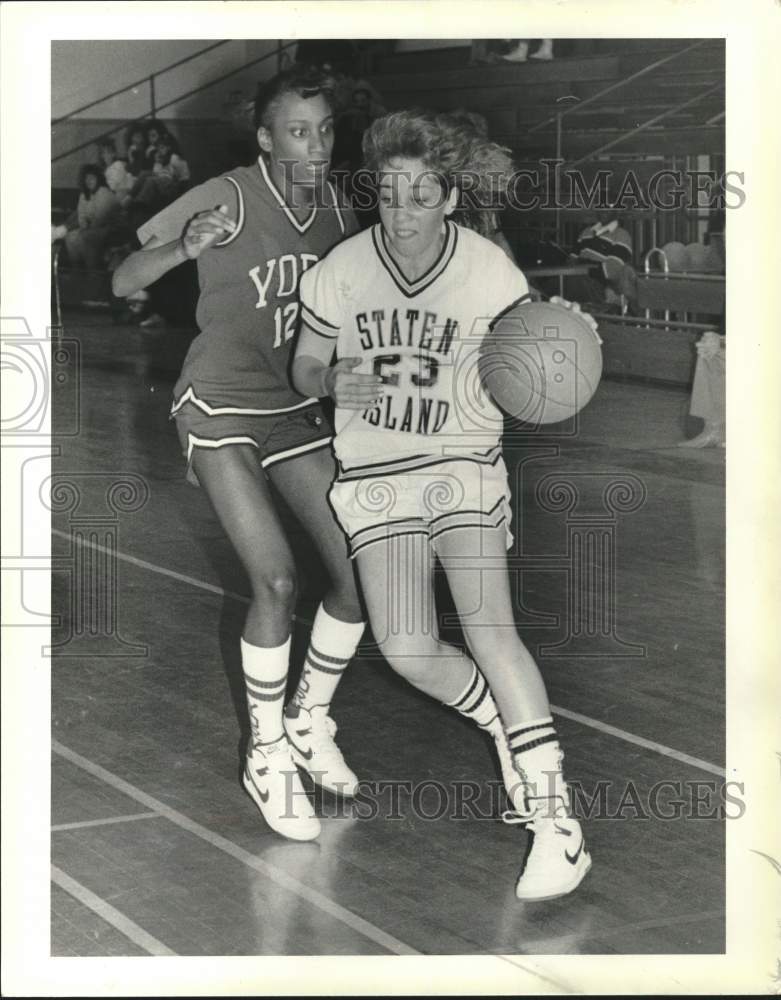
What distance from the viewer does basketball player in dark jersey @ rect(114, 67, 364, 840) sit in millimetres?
4777

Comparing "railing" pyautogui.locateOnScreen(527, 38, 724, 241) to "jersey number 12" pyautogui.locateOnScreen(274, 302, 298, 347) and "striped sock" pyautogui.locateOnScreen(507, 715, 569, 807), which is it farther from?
"striped sock" pyautogui.locateOnScreen(507, 715, 569, 807)

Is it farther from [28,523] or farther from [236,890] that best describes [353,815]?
[28,523]

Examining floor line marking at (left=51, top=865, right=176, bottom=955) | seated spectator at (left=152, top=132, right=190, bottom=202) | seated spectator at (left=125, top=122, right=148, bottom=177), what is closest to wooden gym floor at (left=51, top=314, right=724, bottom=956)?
floor line marking at (left=51, top=865, right=176, bottom=955)

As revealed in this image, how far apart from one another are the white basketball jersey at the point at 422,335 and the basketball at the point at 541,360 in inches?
2.6

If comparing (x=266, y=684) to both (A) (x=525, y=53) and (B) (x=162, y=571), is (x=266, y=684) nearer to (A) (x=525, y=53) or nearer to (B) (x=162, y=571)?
(B) (x=162, y=571)

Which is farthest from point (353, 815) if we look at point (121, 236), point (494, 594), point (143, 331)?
point (121, 236)

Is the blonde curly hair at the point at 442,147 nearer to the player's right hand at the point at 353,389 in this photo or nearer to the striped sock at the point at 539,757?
the player's right hand at the point at 353,389

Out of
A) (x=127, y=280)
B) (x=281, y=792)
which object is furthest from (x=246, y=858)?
Answer: (x=127, y=280)

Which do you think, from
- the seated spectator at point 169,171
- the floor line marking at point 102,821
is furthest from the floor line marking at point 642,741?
the seated spectator at point 169,171

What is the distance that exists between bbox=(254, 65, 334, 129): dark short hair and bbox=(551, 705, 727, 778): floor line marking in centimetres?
241

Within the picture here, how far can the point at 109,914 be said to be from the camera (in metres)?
4.35

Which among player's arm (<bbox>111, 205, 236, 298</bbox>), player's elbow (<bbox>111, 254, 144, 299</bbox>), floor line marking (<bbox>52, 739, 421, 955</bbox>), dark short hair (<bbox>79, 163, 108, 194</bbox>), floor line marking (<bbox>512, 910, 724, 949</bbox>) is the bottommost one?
floor line marking (<bbox>512, 910, 724, 949</bbox>)

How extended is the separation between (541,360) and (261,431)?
94 centimetres

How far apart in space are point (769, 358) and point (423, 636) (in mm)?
1226
